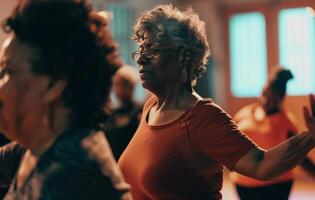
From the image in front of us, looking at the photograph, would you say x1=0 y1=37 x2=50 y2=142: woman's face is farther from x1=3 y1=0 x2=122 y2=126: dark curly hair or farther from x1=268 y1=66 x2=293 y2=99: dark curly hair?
x1=268 y1=66 x2=293 y2=99: dark curly hair

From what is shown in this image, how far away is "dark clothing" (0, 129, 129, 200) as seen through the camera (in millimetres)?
1197

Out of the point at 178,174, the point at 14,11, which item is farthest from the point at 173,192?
the point at 14,11

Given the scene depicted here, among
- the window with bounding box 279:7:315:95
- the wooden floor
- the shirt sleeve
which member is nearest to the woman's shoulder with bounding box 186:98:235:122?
the shirt sleeve

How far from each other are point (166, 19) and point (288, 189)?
241 centimetres

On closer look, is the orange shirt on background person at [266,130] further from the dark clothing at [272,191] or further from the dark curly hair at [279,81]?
the dark curly hair at [279,81]

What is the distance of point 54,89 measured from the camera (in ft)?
4.14

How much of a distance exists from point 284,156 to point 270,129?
2.37 m

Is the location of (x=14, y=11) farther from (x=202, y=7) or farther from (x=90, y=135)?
(x=202, y=7)

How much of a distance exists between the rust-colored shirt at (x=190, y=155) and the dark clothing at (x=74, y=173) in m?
0.61

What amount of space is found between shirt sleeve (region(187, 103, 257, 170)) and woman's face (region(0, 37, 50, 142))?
650 mm

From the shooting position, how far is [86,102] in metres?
1.29

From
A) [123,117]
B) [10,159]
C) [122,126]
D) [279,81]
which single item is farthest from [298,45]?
[10,159]

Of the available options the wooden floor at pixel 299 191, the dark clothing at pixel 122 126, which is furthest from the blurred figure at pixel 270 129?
the wooden floor at pixel 299 191

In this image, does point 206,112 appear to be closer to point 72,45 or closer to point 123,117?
point 72,45
